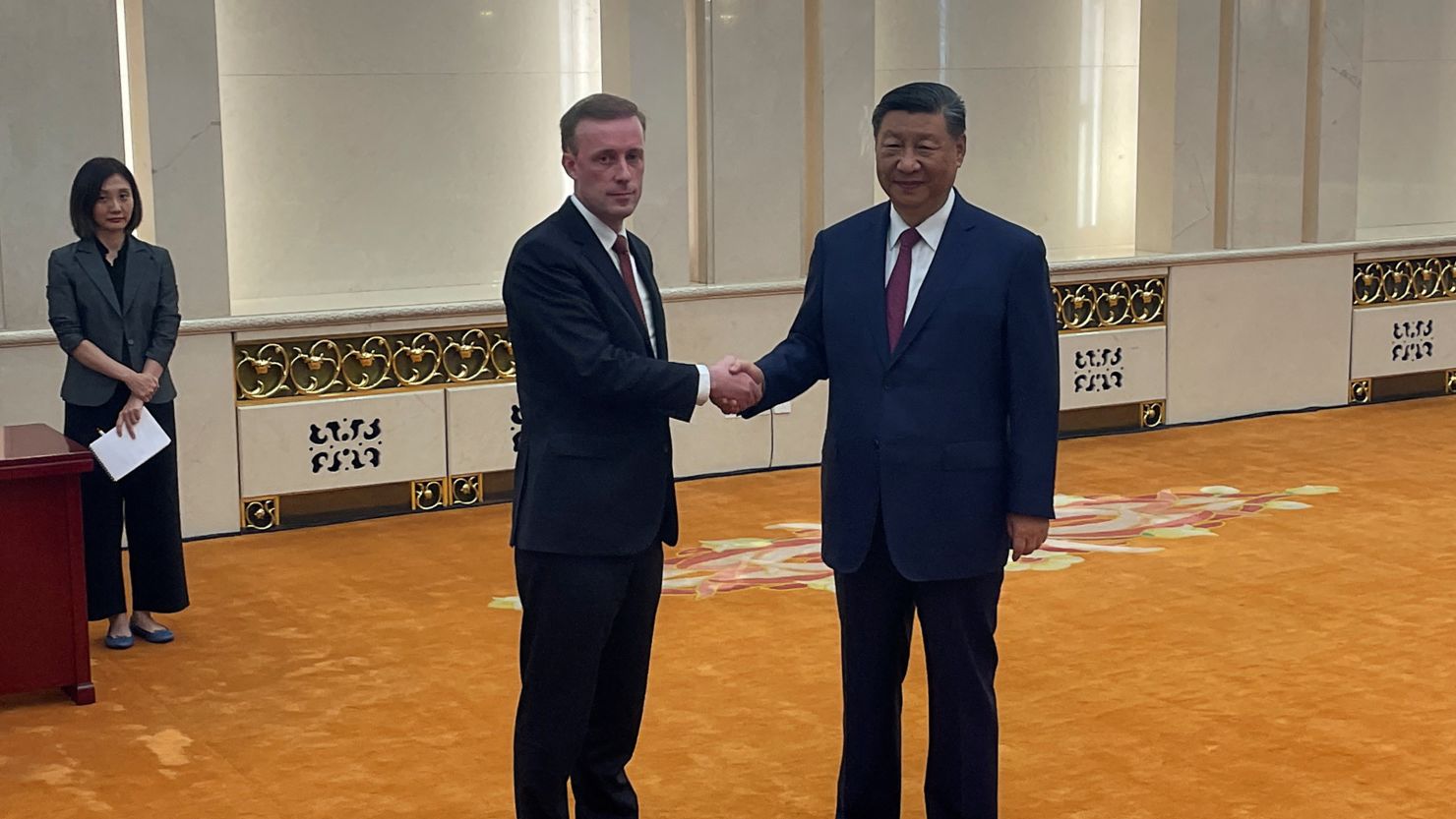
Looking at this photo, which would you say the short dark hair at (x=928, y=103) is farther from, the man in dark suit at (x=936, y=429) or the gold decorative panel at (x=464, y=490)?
the gold decorative panel at (x=464, y=490)

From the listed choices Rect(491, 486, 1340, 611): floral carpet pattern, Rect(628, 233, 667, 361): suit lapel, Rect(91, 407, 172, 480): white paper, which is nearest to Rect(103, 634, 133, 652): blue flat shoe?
Rect(91, 407, 172, 480): white paper

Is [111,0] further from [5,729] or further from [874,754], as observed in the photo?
[874,754]

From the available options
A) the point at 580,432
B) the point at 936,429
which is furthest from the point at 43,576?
the point at 936,429

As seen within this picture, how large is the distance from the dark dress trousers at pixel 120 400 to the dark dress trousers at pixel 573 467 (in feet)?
9.13

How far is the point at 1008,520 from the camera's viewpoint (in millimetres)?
4168

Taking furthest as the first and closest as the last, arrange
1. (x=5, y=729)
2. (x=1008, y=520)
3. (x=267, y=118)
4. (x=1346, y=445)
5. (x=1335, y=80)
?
1. (x=1335, y=80)
2. (x=1346, y=445)
3. (x=267, y=118)
4. (x=5, y=729)
5. (x=1008, y=520)

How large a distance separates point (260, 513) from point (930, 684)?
4.90 m

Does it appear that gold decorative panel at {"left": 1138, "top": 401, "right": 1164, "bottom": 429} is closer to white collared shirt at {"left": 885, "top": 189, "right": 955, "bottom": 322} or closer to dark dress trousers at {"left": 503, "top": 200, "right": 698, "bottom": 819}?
white collared shirt at {"left": 885, "top": 189, "right": 955, "bottom": 322}

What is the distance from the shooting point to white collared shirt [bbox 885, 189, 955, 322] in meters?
4.20

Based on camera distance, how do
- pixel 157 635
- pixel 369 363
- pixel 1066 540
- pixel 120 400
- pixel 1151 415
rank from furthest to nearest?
pixel 1151 415, pixel 369 363, pixel 1066 540, pixel 157 635, pixel 120 400

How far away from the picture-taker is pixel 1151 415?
429 inches

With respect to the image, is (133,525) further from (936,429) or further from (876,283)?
(936,429)

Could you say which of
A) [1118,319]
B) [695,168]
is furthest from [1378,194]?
[695,168]

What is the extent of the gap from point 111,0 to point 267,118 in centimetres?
139
